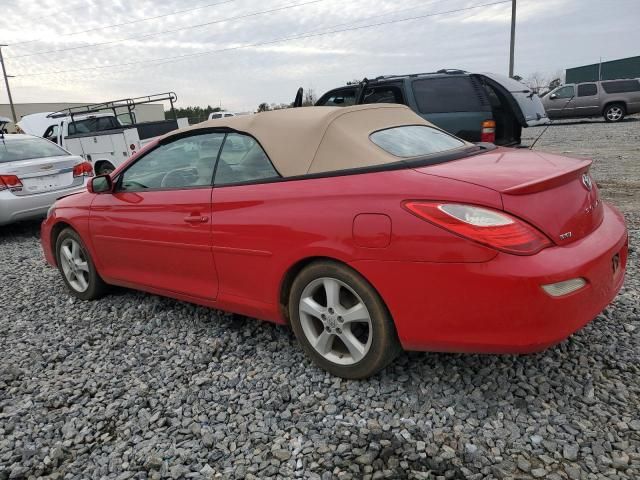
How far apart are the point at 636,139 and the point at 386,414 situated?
15212 mm

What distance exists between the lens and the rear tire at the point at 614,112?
67.4 feet

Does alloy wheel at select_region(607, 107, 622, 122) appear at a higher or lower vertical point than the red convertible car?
lower

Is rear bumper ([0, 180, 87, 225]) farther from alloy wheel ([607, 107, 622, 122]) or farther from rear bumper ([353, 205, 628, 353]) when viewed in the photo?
alloy wheel ([607, 107, 622, 122])

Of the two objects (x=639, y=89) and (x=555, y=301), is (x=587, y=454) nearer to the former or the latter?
(x=555, y=301)

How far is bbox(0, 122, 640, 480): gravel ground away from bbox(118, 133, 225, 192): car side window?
1.08m

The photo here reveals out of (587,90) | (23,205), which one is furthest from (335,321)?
(587,90)

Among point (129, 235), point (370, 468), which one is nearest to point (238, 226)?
point (129, 235)

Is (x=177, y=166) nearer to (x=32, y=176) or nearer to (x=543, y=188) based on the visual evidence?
(x=543, y=188)

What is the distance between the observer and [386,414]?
2.51 meters

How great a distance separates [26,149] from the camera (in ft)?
24.9

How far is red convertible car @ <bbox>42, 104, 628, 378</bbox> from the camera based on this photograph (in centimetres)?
221

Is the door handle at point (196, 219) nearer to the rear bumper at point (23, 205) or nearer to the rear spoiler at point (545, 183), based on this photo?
the rear spoiler at point (545, 183)

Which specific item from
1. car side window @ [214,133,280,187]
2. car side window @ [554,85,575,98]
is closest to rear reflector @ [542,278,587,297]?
car side window @ [214,133,280,187]

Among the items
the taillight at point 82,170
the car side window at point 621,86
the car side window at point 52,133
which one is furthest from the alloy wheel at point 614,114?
the taillight at point 82,170
